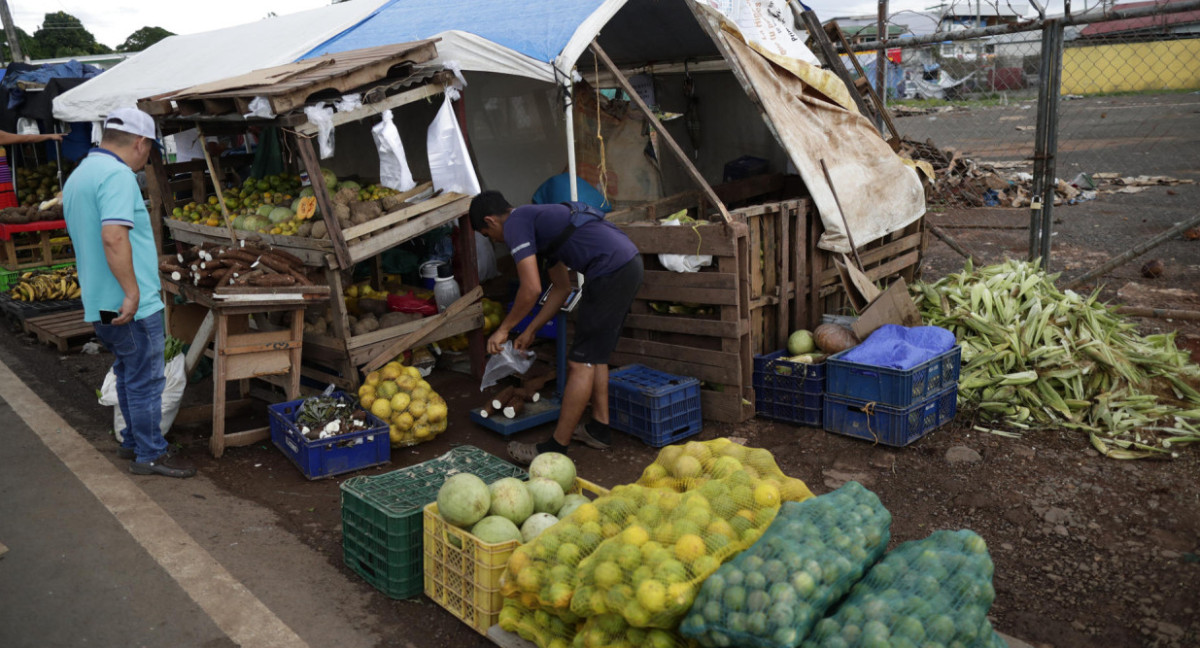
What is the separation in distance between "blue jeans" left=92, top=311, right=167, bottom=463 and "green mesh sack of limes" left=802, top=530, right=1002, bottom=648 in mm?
4600

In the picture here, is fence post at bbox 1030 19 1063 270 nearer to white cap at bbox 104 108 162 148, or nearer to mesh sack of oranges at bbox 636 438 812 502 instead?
mesh sack of oranges at bbox 636 438 812 502

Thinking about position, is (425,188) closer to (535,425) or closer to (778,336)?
(535,425)

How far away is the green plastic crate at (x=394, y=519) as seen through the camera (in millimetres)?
4102

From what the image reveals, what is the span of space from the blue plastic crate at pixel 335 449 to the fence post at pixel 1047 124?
6136 mm

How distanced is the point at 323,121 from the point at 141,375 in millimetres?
2125

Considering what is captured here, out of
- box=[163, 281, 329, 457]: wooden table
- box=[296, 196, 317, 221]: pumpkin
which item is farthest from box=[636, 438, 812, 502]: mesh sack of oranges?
box=[296, 196, 317, 221]: pumpkin

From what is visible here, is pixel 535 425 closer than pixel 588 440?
No

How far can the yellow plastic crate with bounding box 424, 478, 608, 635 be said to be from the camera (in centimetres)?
366

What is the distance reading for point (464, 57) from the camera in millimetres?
7109

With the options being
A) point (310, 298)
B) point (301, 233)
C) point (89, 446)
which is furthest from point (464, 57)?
point (89, 446)

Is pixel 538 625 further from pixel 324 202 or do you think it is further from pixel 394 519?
pixel 324 202

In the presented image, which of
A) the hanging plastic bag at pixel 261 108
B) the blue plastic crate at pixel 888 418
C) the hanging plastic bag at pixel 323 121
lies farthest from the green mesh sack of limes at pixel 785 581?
the hanging plastic bag at pixel 261 108

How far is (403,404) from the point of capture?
20.1 feet

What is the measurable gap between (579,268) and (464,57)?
252 cm
